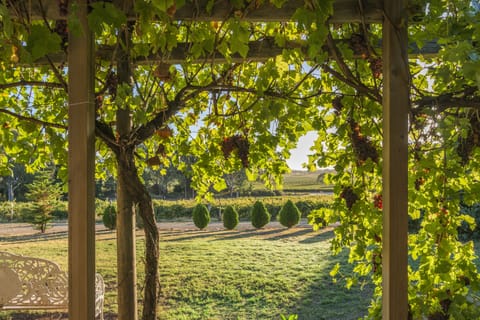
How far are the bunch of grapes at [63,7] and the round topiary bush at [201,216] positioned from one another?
140 inches

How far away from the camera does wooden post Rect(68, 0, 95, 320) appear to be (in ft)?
3.41

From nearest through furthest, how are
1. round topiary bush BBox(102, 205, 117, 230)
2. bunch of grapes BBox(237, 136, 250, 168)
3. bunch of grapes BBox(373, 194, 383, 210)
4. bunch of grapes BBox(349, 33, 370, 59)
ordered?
bunch of grapes BBox(349, 33, 370, 59)
bunch of grapes BBox(373, 194, 383, 210)
bunch of grapes BBox(237, 136, 250, 168)
round topiary bush BBox(102, 205, 117, 230)

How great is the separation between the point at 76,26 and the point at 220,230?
3.93 metres

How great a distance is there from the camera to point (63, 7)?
1.05 metres

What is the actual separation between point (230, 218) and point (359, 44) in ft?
11.2

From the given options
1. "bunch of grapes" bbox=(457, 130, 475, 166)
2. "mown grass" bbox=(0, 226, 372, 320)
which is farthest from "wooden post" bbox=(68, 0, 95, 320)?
"mown grass" bbox=(0, 226, 372, 320)

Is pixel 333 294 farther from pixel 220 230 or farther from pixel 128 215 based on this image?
pixel 128 215

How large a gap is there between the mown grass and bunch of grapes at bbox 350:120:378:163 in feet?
8.48

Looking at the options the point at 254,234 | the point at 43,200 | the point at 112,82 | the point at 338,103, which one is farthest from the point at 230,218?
the point at 112,82

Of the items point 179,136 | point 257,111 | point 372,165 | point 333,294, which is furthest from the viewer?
point 333,294

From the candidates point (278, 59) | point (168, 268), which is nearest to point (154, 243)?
point (278, 59)

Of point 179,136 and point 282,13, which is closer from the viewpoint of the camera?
point 282,13

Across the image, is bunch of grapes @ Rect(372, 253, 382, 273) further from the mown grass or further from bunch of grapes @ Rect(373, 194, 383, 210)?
the mown grass

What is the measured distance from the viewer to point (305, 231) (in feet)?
15.5
